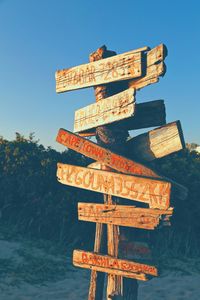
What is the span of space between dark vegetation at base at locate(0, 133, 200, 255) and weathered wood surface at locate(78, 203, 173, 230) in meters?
6.79

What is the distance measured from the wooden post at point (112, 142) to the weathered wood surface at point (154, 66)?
49cm

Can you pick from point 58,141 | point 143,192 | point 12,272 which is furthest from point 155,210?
point 12,272

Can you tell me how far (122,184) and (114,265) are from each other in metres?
0.95

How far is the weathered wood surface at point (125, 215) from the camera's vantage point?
143 inches

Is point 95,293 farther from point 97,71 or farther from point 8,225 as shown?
point 8,225

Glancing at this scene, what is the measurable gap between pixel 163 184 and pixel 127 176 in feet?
1.37

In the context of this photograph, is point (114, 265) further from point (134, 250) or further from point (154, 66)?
point (154, 66)

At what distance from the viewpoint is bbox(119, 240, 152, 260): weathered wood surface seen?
3908mm

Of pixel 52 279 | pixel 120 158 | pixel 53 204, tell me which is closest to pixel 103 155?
pixel 120 158

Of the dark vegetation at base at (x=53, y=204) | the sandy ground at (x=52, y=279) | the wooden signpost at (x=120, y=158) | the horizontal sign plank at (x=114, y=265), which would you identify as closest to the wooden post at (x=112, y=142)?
the wooden signpost at (x=120, y=158)

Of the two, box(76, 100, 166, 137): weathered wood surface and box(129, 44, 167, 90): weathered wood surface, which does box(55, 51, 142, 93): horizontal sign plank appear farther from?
box(76, 100, 166, 137): weathered wood surface

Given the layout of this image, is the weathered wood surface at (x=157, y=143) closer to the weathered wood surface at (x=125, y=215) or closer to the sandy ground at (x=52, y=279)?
the weathered wood surface at (x=125, y=215)

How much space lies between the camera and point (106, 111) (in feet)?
13.5

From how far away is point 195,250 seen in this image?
11.3 meters
